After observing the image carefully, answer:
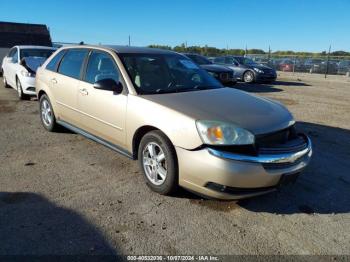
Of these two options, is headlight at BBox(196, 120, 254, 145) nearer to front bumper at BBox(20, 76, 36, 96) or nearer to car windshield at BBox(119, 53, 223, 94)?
car windshield at BBox(119, 53, 223, 94)

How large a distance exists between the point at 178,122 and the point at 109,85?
1168 mm

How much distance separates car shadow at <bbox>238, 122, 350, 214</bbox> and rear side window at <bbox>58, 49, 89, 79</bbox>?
3117mm

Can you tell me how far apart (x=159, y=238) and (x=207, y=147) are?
95 centimetres

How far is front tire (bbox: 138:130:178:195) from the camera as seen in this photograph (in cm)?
368

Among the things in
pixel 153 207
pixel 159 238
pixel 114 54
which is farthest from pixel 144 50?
pixel 159 238

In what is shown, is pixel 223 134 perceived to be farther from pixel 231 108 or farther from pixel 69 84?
pixel 69 84

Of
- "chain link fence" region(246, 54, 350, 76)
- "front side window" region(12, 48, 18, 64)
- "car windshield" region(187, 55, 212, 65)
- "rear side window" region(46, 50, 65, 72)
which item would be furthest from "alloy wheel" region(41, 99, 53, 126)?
"chain link fence" region(246, 54, 350, 76)

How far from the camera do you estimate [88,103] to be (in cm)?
488

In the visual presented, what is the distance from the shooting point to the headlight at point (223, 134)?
11.1 ft

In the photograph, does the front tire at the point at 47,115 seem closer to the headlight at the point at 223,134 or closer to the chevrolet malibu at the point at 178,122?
the chevrolet malibu at the point at 178,122

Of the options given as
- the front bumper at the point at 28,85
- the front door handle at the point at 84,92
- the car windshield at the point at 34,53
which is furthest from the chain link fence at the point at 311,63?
the front door handle at the point at 84,92

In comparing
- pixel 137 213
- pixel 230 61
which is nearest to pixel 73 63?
pixel 137 213

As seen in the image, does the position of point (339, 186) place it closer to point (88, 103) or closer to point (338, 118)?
point (88, 103)

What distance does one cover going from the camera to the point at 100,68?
487cm
